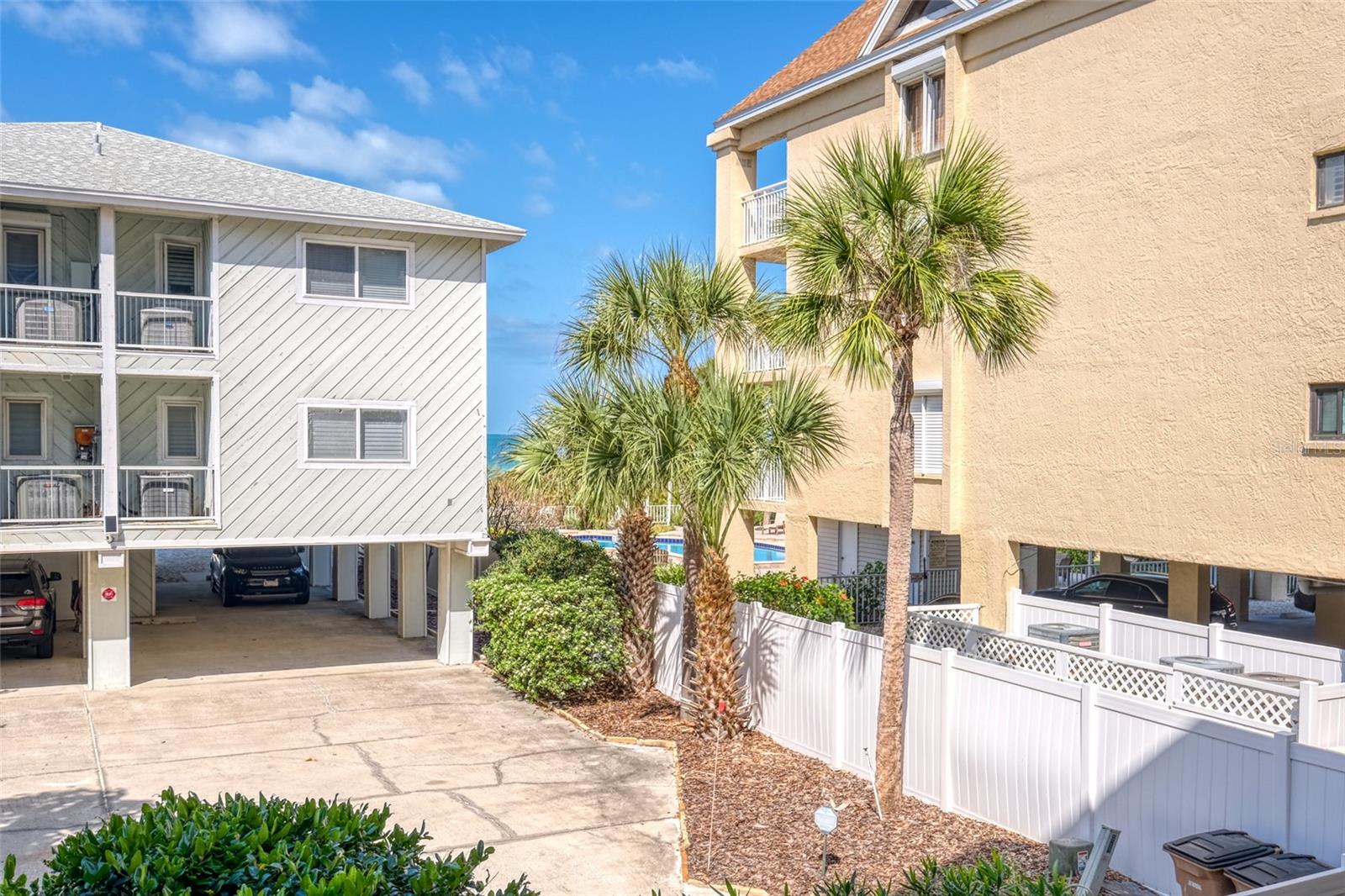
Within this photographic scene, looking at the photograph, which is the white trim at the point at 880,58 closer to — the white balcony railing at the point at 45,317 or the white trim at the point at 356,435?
the white trim at the point at 356,435

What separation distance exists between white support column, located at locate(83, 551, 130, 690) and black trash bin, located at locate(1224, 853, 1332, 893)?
52.3 feet

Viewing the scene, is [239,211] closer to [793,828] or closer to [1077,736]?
[793,828]

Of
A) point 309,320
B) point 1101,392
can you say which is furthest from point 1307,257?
point 309,320

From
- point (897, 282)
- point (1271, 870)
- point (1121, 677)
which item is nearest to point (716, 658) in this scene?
point (1121, 677)

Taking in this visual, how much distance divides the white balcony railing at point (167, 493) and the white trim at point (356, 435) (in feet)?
4.98

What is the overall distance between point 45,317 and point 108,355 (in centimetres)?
117

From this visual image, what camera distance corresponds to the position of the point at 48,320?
1703cm

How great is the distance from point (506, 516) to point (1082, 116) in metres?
14.5

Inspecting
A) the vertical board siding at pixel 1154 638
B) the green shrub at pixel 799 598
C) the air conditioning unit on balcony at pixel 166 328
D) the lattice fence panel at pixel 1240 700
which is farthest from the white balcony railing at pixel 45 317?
the lattice fence panel at pixel 1240 700

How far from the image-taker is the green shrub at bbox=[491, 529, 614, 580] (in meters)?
17.3

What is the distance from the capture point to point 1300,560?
14.2m

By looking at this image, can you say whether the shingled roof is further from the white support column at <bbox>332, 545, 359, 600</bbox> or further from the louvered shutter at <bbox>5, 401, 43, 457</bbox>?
the white support column at <bbox>332, 545, 359, 600</bbox>

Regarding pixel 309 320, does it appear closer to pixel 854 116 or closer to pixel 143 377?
pixel 143 377

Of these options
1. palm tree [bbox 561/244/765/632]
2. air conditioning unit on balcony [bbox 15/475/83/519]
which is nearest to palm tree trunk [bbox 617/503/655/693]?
palm tree [bbox 561/244/765/632]
